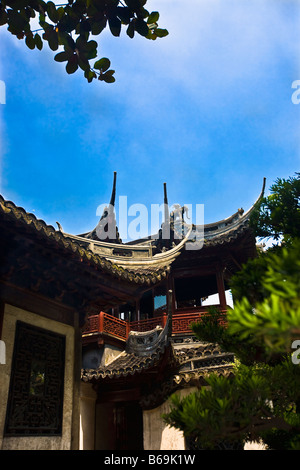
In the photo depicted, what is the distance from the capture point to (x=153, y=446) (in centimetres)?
873

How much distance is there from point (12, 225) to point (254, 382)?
301cm

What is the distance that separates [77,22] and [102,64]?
1.25 ft

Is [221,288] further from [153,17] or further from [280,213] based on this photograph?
[153,17]

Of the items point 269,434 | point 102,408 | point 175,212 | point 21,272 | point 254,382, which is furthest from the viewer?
point 175,212

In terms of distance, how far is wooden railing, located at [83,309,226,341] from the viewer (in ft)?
40.6

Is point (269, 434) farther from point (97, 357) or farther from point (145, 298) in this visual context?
point (145, 298)

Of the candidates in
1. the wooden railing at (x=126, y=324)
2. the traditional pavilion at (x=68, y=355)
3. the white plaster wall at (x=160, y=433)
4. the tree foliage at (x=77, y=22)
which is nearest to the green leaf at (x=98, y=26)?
the tree foliage at (x=77, y=22)

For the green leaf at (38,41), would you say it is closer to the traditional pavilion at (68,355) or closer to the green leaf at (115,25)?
the green leaf at (115,25)

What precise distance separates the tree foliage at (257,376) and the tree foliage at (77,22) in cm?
216

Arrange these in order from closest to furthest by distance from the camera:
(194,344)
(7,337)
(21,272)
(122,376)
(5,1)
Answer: (5,1) → (7,337) → (21,272) → (122,376) → (194,344)

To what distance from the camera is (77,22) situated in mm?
3051

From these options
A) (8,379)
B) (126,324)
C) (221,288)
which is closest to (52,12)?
(8,379)

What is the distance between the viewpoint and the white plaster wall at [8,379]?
4.11m
